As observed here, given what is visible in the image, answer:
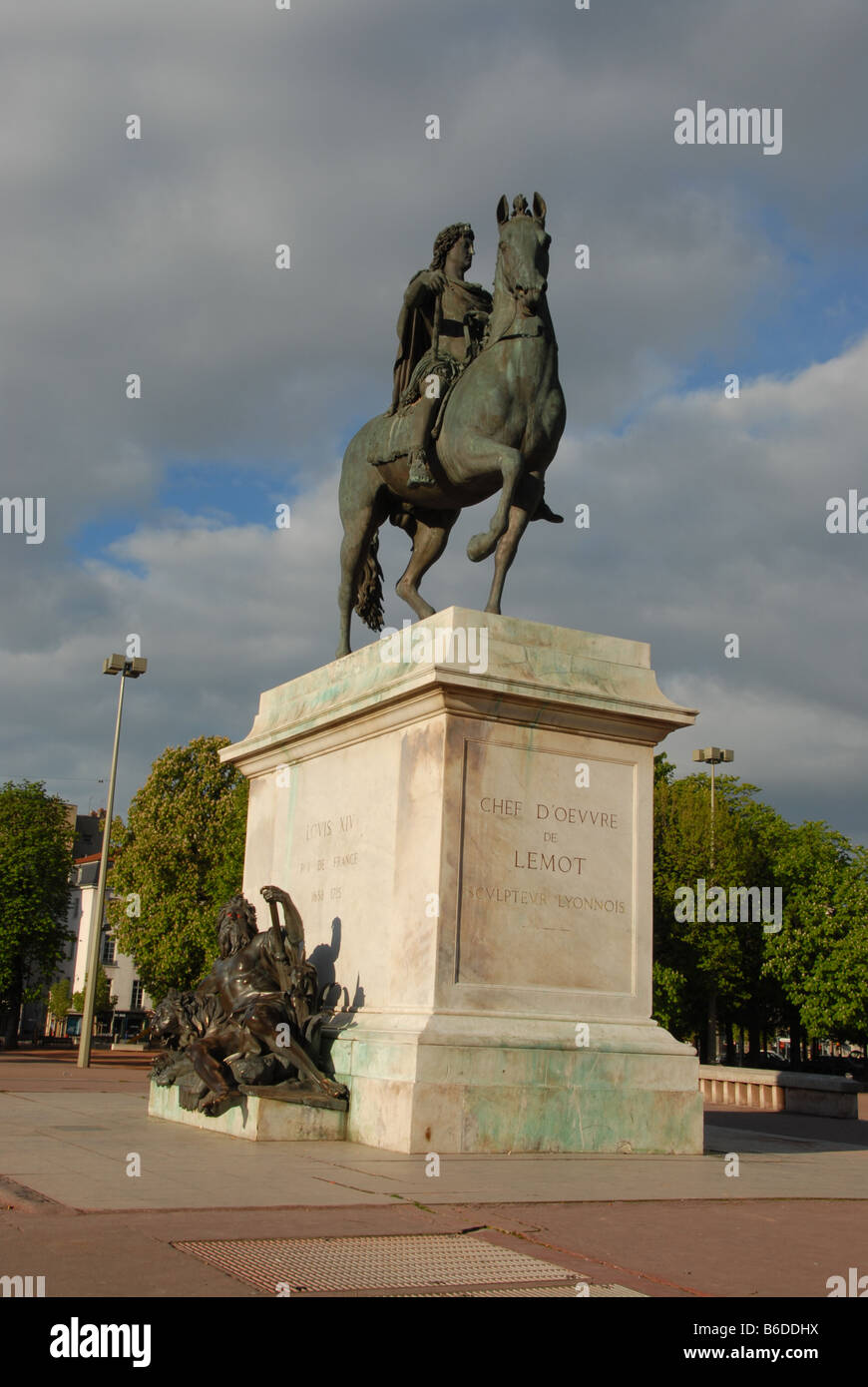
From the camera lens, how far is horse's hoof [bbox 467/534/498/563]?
43.0 feet

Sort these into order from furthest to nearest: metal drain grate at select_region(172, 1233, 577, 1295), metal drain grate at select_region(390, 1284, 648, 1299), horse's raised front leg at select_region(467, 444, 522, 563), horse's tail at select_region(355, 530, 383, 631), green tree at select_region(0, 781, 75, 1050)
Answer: green tree at select_region(0, 781, 75, 1050)
horse's tail at select_region(355, 530, 383, 631)
horse's raised front leg at select_region(467, 444, 522, 563)
metal drain grate at select_region(172, 1233, 577, 1295)
metal drain grate at select_region(390, 1284, 648, 1299)

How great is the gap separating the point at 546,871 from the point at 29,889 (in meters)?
37.4

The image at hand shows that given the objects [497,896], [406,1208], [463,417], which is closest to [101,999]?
[463,417]

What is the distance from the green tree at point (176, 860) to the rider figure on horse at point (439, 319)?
31.3m

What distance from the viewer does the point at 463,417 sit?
43.8ft

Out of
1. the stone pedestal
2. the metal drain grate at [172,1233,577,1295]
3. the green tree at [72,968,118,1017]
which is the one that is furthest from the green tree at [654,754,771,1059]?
the green tree at [72,968,118,1017]

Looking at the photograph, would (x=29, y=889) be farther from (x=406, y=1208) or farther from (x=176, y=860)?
(x=406, y=1208)

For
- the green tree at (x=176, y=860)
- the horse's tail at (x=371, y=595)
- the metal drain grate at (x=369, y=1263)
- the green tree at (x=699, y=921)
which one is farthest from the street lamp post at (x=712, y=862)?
the metal drain grate at (x=369, y=1263)

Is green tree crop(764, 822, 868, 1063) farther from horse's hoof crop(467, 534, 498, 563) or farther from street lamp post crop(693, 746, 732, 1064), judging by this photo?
horse's hoof crop(467, 534, 498, 563)

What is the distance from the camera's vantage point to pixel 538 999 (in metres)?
11.8

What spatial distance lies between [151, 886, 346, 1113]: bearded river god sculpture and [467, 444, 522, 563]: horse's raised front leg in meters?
3.93

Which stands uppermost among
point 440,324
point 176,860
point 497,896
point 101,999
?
point 440,324

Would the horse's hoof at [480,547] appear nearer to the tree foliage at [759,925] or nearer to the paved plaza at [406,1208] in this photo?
the paved plaza at [406,1208]

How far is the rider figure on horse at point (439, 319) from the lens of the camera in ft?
46.4
